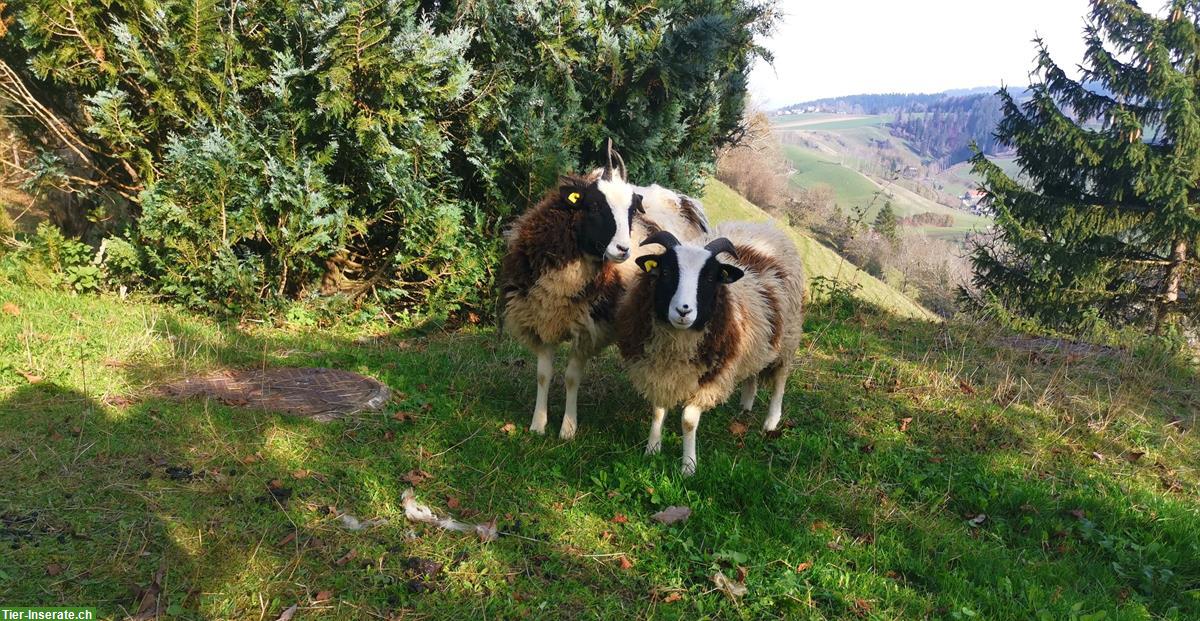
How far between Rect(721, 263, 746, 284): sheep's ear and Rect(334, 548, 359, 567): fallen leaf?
9.97ft

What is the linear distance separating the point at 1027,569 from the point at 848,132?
7303 inches

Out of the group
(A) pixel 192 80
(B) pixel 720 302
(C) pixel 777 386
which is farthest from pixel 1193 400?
(A) pixel 192 80

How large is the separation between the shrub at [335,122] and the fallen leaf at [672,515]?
5.43m

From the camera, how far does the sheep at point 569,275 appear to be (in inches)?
214

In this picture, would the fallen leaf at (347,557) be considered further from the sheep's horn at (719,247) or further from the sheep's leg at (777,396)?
the sheep's leg at (777,396)

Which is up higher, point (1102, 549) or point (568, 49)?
point (568, 49)

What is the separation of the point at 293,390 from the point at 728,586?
4.02m

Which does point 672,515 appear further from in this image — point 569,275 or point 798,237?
point 798,237

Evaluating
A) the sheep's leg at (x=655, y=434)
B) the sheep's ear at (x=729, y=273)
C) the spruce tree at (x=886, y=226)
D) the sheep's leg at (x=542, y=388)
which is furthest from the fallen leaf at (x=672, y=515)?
the spruce tree at (x=886, y=226)

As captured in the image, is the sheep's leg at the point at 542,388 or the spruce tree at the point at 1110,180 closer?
the sheep's leg at the point at 542,388

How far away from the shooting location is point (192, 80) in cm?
771

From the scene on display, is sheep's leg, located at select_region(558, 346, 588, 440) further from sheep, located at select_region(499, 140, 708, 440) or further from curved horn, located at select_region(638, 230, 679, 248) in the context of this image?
curved horn, located at select_region(638, 230, 679, 248)

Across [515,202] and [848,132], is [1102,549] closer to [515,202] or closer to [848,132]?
[515,202]

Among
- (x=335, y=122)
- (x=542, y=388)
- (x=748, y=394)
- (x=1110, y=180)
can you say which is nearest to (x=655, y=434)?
(x=542, y=388)
